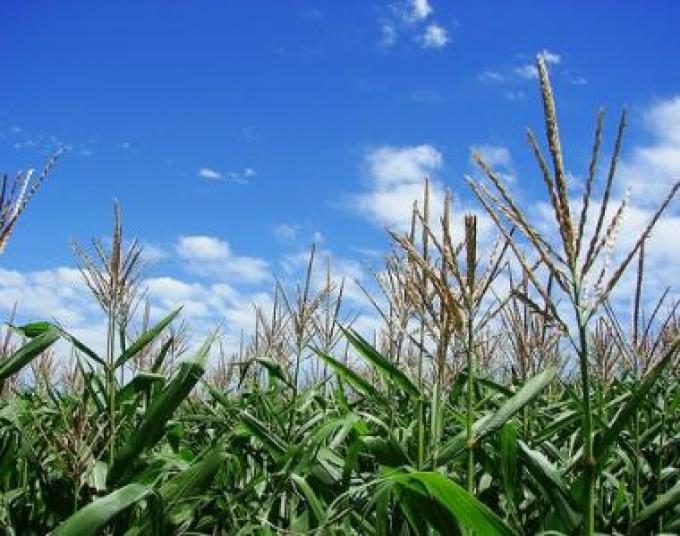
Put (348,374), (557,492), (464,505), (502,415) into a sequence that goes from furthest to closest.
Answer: (348,374) → (502,415) → (557,492) → (464,505)

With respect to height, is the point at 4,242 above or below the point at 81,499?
above

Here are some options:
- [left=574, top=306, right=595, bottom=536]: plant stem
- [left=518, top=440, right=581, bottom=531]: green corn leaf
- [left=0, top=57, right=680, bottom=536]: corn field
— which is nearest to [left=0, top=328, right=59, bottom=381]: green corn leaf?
[left=0, top=57, right=680, bottom=536]: corn field

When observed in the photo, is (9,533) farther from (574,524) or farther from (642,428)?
(642,428)

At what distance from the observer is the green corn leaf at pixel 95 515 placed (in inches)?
86.9

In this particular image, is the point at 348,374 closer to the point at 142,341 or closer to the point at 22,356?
the point at 142,341

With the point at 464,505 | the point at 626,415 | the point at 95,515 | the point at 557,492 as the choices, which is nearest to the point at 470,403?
the point at 557,492

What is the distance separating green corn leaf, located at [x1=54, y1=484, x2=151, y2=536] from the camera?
86.9 inches

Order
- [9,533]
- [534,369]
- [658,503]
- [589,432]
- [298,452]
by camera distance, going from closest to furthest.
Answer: [589,432], [658,503], [298,452], [9,533], [534,369]

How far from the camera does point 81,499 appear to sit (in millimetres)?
2992

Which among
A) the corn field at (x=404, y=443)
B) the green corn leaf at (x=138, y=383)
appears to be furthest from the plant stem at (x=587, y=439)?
the green corn leaf at (x=138, y=383)

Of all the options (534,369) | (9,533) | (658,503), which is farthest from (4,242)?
(534,369)

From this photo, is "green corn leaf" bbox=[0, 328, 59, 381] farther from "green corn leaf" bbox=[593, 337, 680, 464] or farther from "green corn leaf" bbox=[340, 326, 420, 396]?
"green corn leaf" bbox=[593, 337, 680, 464]

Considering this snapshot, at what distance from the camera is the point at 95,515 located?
2.26 m

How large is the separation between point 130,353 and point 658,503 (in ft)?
6.23
